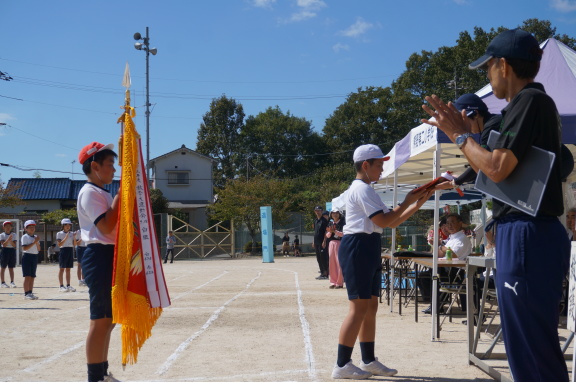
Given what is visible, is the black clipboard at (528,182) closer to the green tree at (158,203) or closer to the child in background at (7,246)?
the child in background at (7,246)

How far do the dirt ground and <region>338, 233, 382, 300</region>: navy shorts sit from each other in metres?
0.86

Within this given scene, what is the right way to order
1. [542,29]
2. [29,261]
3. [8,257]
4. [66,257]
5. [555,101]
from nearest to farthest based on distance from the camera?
[555,101]
[29,261]
[66,257]
[8,257]
[542,29]

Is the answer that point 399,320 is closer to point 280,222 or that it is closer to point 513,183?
point 513,183

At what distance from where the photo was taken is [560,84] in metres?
7.90

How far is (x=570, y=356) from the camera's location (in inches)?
254

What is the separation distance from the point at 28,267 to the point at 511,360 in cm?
1376

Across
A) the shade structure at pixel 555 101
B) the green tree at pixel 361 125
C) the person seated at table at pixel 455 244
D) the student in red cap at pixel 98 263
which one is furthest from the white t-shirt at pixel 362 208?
the green tree at pixel 361 125

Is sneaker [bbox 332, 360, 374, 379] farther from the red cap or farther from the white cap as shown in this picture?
the red cap

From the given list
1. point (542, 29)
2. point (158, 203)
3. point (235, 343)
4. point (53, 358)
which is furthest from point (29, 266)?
point (542, 29)

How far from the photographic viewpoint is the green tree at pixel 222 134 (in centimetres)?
6862

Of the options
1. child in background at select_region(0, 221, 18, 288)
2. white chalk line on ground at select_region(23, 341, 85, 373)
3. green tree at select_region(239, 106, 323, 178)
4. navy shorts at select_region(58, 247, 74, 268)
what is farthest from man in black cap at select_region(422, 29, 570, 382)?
green tree at select_region(239, 106, 323, 178)

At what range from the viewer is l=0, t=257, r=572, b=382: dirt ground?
20.0 feet

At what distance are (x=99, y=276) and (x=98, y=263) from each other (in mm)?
101

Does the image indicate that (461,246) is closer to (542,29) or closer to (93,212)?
(93,212)
